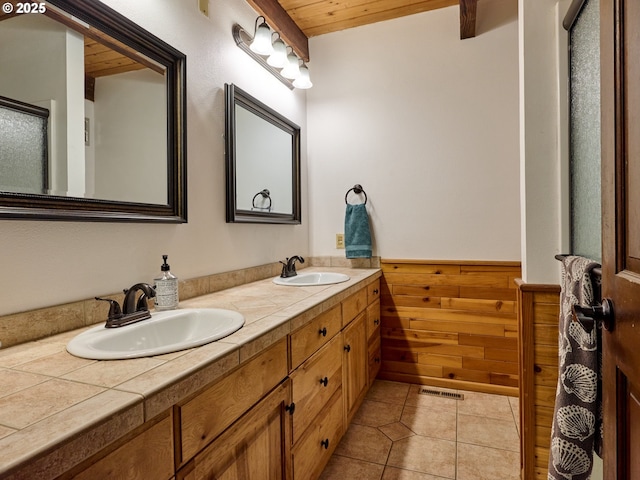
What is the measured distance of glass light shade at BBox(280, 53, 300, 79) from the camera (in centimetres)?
218

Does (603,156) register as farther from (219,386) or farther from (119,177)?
(119,177)

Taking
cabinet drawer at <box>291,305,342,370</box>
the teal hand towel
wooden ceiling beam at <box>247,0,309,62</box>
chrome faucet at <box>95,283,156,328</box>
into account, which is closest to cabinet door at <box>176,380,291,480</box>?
cabinet drawer at <box>291,305,342,370</box>

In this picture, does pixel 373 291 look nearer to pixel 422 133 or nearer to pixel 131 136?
pixel 422 133

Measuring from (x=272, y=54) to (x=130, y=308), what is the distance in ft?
5.38

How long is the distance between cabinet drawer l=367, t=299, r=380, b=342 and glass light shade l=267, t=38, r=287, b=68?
1593 mm

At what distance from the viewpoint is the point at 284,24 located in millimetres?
2279

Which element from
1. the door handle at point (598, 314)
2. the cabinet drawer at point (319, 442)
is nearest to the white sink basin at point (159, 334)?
the cabinet drawer at point (319, 442)

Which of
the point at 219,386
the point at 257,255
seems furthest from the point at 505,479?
the point at 257,255

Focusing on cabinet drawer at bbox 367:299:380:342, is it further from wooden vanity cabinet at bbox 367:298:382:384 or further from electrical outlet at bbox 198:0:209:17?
electrical outlet at bbox 198:0:209:17

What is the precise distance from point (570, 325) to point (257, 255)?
1.50 m

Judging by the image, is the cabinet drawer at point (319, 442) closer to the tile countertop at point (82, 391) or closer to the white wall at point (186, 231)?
the tile countertop at point (82, 391)

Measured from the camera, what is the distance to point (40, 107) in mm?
975

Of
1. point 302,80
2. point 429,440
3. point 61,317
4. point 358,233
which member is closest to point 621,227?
point 61,317

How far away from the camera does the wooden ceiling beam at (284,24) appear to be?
2004mm
